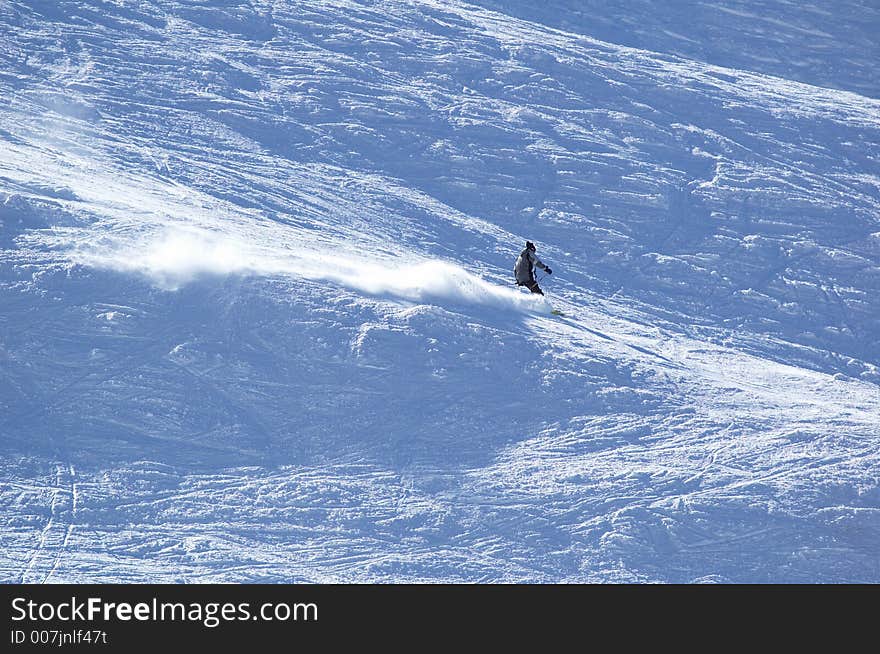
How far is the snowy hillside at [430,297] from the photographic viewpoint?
42.3 feet

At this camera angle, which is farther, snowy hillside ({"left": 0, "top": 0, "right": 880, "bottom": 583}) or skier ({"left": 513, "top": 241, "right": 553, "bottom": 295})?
skier ({"left": 513, "top": 241, "right": 553, "bottom": 295})

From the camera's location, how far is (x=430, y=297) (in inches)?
663

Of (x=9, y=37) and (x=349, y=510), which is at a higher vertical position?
(x=9, y=37)

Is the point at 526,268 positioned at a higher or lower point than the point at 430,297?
higher

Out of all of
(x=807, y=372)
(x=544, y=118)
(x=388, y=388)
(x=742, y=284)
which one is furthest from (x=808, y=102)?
(x=388, y=388)

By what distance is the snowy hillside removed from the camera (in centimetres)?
1290

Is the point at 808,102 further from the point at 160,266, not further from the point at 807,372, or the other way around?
the point at 160,266

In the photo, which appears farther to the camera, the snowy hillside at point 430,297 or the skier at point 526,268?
the skier at point 526,268

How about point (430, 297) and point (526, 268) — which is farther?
point (430, 297)

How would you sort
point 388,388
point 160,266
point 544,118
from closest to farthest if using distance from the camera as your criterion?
point 388,388 < point 160,266 < point 544,118

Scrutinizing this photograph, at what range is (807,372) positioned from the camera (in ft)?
58.2

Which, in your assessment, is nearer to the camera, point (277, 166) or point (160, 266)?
point (160, 266)

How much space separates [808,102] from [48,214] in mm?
16192

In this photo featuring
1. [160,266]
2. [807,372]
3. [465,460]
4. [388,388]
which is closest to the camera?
[465,460]
